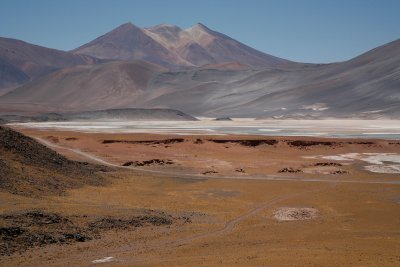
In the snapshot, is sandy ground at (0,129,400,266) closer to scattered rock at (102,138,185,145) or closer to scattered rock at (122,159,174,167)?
scattered rock at (122,159,174,167)

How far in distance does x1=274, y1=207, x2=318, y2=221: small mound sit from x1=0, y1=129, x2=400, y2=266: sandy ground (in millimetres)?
92

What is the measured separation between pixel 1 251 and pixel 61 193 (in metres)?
10.1

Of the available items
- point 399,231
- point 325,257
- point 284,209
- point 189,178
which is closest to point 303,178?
point 189,178

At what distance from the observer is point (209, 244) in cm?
1997

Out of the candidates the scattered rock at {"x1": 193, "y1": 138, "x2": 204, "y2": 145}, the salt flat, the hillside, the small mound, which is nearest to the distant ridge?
the salt flat

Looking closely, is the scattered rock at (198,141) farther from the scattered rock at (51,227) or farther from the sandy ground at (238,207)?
the scattered rock at (51,227)

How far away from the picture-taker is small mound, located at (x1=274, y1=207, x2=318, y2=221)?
82.9ft

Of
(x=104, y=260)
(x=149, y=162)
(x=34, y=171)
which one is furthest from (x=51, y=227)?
(x=149, y=162)

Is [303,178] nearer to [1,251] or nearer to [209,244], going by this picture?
[209,244]

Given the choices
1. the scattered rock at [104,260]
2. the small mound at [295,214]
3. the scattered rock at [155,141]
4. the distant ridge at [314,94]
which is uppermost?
the distant ridge at [314,94]

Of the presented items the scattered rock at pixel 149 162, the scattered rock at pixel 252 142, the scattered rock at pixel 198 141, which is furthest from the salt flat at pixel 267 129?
the scattered rock at pixel 149 162

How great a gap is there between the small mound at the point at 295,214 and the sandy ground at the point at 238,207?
0.30 ft

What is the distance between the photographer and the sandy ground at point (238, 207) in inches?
696

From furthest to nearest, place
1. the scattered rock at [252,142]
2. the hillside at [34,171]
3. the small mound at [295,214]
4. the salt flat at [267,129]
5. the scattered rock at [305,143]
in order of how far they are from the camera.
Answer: the salt flat at [267,129] → the scattered rock at [252,142] → the scattered rock at [305,143] → the hillside at [34,171] → the small mound at [295,214]
